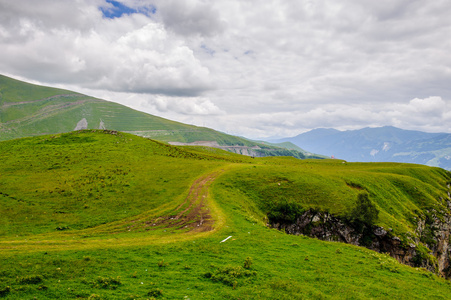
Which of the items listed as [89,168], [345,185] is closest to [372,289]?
[345,185]

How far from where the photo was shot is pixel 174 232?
94.0ft

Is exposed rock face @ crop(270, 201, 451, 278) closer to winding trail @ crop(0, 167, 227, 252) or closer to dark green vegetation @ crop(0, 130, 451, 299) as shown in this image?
dark green vegetation @ crop(0, 130, 451, 299)

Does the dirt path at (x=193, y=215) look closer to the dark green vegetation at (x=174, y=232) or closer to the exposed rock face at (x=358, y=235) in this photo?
the dark green vegetation at (x=174, y=232)

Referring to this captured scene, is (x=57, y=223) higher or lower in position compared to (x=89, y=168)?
lower

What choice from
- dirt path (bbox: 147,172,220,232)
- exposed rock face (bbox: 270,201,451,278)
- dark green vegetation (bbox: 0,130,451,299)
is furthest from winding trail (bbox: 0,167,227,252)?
exposed rock face (bbox: 270,201,451,278)

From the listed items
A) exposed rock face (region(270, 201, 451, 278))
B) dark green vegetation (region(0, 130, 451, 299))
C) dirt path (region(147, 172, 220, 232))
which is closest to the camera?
dark green vegetation (region(0, 130, 451, 299))

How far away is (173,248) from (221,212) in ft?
43.4

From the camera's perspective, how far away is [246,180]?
50.8 metres

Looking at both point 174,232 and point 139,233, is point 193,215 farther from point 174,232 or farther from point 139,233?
point 139,233

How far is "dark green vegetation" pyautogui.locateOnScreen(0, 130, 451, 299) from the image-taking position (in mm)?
16750

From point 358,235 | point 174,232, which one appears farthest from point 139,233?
point 358,235

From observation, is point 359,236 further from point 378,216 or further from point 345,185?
point 345,185

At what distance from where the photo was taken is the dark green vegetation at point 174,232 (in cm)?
1675

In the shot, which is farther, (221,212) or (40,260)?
(221,212)
